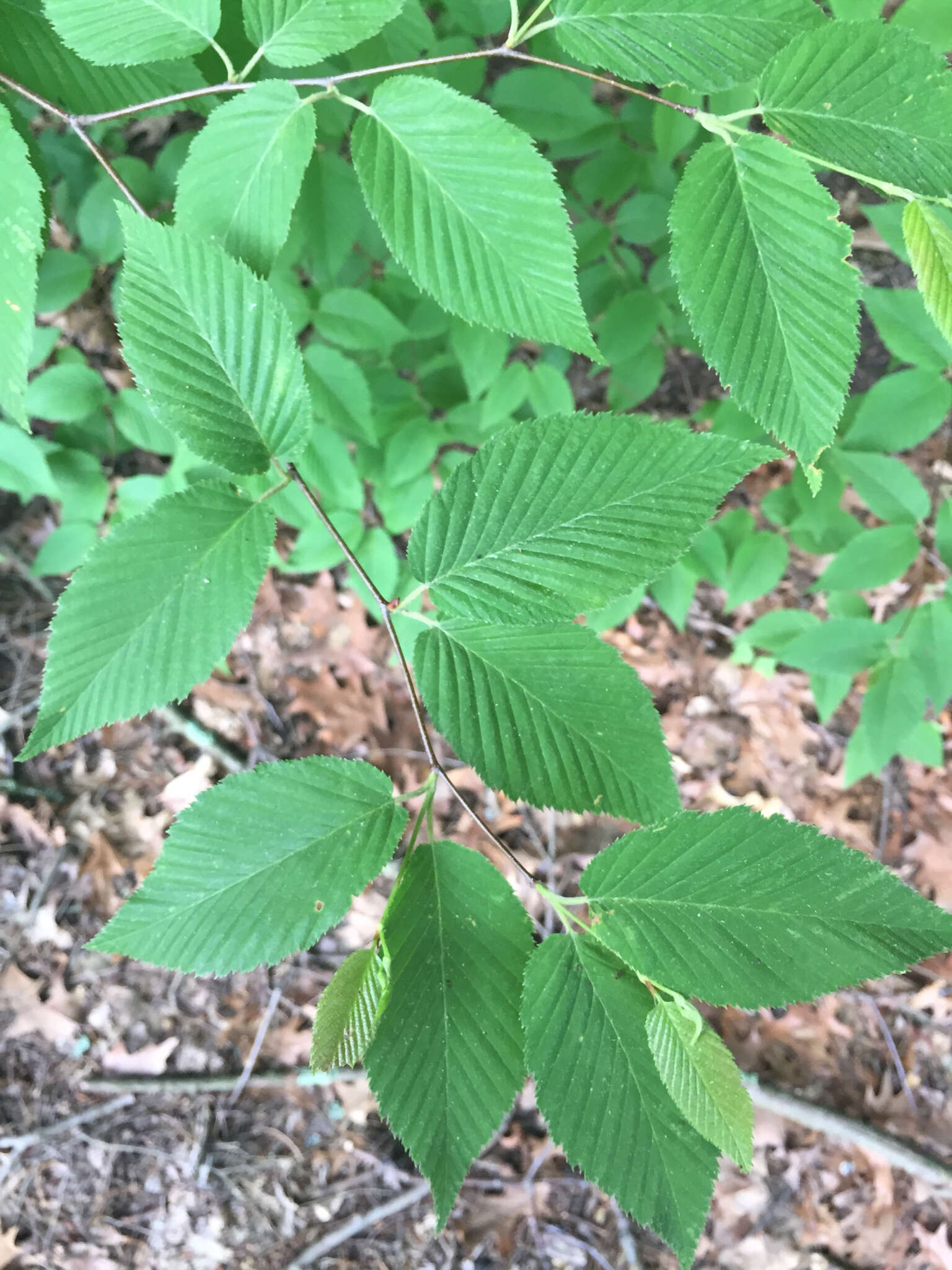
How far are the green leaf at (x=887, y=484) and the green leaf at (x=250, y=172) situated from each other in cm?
132

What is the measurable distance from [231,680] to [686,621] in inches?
68.2

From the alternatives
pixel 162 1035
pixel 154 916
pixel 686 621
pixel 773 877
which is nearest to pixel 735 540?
pixel 686 621

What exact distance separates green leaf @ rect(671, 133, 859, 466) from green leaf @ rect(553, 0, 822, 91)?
87 mm

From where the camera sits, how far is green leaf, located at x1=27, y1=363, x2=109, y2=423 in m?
1.82

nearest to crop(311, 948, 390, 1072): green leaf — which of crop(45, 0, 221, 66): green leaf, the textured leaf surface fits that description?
crop(45, 0, 221, 66): green leaf

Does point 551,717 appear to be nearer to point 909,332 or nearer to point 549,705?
point 549,705

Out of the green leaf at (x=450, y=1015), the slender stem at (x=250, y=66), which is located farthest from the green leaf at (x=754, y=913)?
the slender stem at (x=250, y=66)

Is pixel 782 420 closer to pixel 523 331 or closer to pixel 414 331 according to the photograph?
pixel 523 331

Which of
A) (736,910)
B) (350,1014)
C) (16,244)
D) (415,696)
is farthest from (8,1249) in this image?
(16,244)

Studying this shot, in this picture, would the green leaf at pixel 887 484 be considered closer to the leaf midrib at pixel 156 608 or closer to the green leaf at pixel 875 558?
the green leaf at pixel 875 558

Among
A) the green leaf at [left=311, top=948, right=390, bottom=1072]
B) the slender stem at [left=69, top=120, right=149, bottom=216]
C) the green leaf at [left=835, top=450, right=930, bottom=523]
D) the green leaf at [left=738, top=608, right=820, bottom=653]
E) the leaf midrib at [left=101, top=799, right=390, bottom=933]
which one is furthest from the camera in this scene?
the green leaf at [left=738, top=608, right=820, bottom=653]

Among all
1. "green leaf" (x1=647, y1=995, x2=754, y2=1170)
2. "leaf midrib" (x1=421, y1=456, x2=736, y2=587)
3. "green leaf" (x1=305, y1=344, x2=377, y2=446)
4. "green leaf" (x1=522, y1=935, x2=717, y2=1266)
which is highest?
"leaf midrib" (x1=421, y1=456, x2=736, y2=587)

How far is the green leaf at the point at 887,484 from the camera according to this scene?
5.81 feet

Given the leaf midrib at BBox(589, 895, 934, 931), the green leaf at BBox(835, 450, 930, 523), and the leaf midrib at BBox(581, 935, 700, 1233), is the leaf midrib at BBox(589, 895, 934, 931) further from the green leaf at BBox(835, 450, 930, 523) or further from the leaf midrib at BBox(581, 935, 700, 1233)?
the green leaf at BBox(835, 450, 930, 523)
